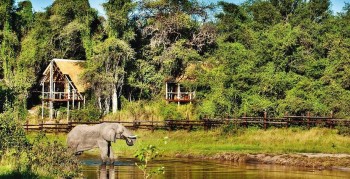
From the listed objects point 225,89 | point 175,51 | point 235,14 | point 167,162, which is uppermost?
point 235,14

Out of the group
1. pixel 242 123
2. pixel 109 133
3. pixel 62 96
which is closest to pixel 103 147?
pixel 109 133

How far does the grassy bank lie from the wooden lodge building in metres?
16.7

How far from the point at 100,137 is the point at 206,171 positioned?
5.28 m

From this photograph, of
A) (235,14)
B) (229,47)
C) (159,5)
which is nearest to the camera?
(229,47)

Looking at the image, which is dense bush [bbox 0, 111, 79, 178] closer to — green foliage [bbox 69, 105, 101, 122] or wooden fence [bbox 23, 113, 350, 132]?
wooden fence [bbox 23, 113, 350, 132]

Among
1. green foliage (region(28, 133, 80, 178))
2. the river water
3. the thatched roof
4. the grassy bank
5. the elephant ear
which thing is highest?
the thatched roof

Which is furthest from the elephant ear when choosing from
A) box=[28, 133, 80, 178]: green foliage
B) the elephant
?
box=[28, 133, 80, 178]: green foliage

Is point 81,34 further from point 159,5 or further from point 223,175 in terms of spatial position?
point 223,175

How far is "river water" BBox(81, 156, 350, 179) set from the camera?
68.7ft

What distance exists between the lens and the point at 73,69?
51.8m

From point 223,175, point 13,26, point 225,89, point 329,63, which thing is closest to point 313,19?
point 329,63

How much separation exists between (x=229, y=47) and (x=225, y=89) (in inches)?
250

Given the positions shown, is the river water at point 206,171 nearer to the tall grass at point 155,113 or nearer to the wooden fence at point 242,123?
the wooden fence at point 242,123

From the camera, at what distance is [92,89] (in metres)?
50.0
